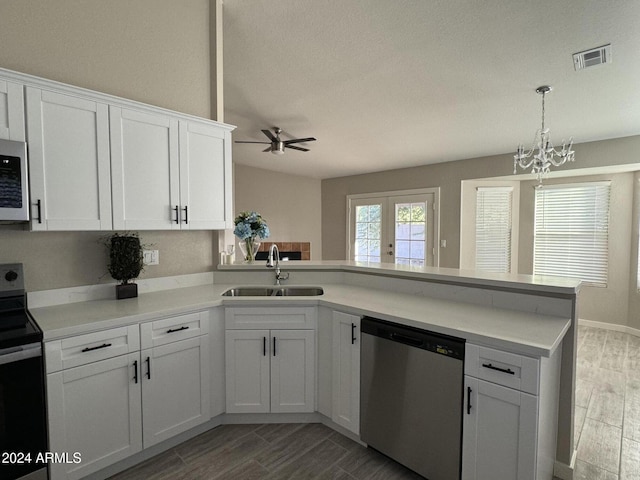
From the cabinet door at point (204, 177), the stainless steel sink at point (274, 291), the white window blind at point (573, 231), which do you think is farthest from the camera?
the white window blind at point (573, 231)

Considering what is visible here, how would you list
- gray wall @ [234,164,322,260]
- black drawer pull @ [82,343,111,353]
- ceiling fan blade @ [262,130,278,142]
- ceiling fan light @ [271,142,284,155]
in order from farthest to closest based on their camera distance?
gray wall @ [234,164,322,260], ceiling fan light @ [271,142,284,155], ceiling fan blade @ [262,130,278,142], black drawer pull @ [82,343,111,353]

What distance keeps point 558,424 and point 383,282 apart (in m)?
1.33

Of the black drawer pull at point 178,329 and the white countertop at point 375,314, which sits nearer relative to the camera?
the white countertop at point 375,314

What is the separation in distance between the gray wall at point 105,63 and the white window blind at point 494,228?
4.63 meters

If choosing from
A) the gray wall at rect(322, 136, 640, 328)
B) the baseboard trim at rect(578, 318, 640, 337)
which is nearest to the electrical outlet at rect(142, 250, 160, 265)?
the gray wall at rect(322, 136, 640, 328)

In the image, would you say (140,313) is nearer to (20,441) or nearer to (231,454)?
(20,441)

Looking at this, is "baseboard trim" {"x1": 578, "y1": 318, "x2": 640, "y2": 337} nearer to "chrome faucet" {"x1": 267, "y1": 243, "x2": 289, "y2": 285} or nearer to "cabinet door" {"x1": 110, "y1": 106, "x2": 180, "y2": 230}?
"chrome faucet" {"x1": 267, "y1": 243, "x2": 289, "y2": 285}

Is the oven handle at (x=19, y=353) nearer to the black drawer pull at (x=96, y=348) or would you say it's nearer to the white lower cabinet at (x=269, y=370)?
the black drawer pull at (x=96, y=348)

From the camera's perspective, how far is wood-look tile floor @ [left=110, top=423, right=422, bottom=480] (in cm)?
180

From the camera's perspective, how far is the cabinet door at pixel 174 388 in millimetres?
1842

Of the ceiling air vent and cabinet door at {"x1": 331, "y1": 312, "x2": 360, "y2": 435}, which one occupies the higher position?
the ceiling air vent

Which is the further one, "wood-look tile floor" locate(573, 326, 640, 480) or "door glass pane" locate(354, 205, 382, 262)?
"door glass pane" locate(354, 205, 382, 262)

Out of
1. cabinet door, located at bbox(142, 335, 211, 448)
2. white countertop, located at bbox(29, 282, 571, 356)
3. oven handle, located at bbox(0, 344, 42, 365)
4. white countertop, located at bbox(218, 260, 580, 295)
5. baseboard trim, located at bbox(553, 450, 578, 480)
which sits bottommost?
baseboard trim, located at bbox(553, 450, 578, 480)

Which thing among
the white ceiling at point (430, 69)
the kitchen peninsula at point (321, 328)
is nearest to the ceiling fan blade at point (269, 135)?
the white ceiling at point (430, 69)
